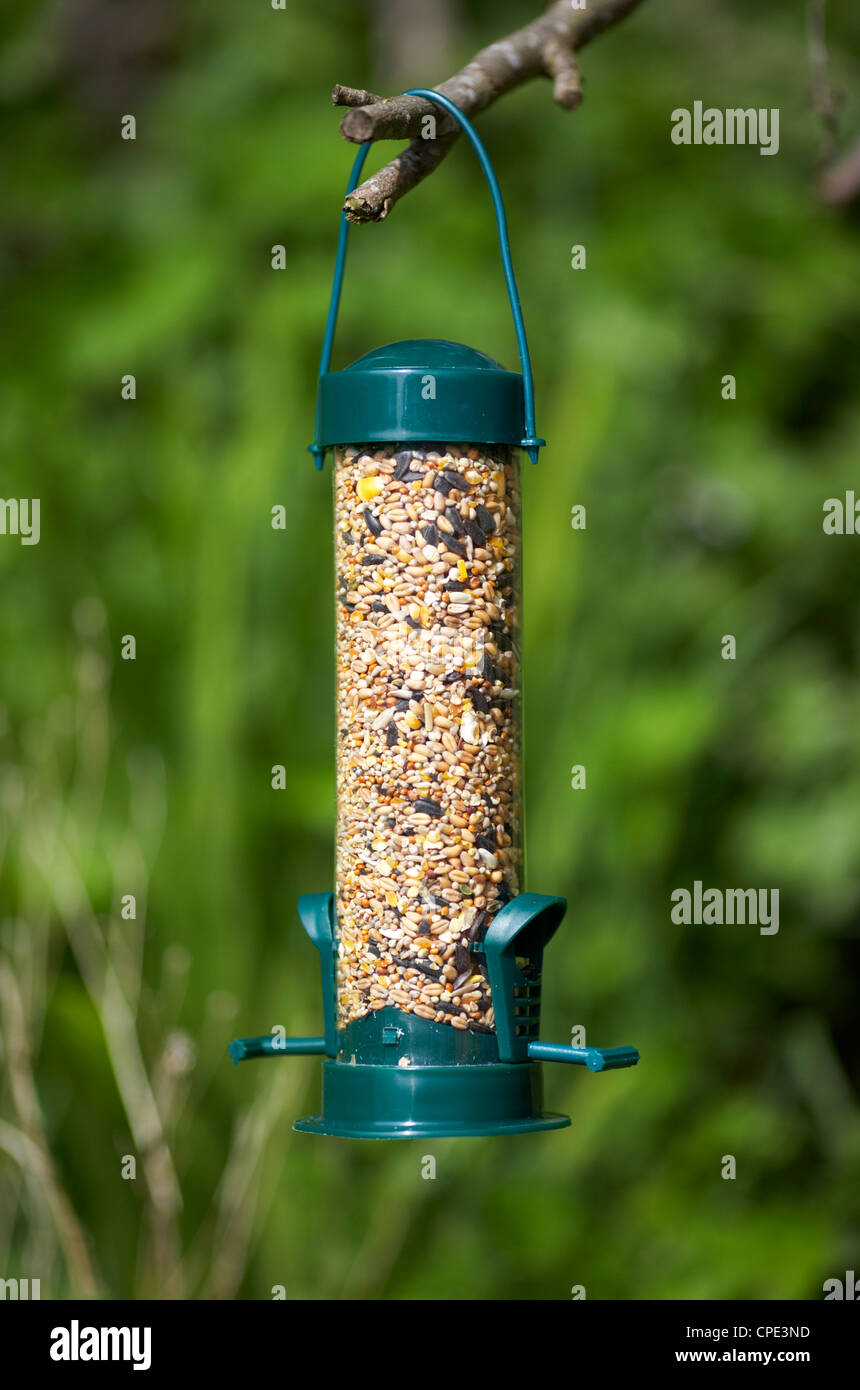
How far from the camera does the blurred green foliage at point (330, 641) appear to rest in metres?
4.17

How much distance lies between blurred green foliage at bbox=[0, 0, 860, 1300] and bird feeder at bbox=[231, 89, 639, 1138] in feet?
3.95

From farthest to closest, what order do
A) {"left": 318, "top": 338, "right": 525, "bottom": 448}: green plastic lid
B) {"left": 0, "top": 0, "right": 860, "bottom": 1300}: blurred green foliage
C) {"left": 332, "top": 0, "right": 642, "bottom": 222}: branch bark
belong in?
1. {"left": 0, "top": 0, "right": 860, "bottom": 1300}: blurred green foliage
2. {"left": 318, "top": 338, "right": 525, "bottom": 448}: green plastic lid
3. {"left": 332, "top": 0, "right": 642, "bottom": 222}: branch bark

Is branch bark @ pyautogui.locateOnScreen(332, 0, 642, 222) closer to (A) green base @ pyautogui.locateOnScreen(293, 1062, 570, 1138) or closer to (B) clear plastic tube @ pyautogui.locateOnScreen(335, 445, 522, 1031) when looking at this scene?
(B) clear plastic tube @ pyautogui.locateOnScreen(335, 445, 522, 1031)

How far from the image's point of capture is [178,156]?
639 cm

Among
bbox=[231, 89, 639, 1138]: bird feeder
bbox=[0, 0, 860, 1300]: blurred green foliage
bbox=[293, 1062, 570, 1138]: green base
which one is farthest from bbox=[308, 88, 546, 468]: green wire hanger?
bbox=[0, 0, 860, 1300]: blurred green foliage

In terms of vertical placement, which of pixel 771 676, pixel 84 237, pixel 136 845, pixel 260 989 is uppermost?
pixel 84 237

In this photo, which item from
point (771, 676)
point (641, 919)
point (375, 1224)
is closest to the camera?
point (375, 1224)

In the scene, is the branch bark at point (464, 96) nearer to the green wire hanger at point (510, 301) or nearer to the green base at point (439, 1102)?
the green wire hanger at point (510, 301)

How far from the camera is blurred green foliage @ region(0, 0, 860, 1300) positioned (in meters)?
4.17

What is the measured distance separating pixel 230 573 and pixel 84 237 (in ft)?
7.73

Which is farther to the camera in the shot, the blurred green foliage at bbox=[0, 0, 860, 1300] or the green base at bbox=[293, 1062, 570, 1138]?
the blurred green foliage at bbox=[0, 0, 860, 1300]

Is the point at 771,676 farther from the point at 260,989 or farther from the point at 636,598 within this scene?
the point at 260,989

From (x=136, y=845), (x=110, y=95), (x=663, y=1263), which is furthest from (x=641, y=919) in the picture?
(x=110, y=95)

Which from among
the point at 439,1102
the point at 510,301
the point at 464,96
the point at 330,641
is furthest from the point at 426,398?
the point at 330,641
